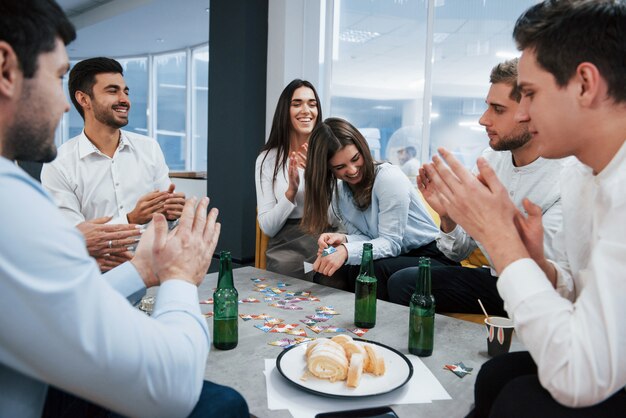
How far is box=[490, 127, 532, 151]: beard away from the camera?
2125 mm

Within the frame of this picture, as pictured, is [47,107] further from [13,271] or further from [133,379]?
[133,379]

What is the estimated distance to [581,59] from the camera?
98cm

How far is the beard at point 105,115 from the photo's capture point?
2.51 m

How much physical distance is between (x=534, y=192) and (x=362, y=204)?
0.89m

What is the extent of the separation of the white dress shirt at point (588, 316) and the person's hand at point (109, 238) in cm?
143

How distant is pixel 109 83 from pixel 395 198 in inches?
63.4

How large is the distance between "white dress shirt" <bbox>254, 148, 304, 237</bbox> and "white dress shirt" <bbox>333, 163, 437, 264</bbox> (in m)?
0.30

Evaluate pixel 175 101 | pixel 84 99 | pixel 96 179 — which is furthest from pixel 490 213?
pixel 175 101

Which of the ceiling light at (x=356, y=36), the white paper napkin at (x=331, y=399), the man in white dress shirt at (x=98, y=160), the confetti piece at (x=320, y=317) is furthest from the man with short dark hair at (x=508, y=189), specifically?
the ceiling light at (x=356, y=36)

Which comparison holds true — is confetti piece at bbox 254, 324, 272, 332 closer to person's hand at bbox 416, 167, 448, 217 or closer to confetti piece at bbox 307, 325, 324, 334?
confetti piece at bbox 307, 325, 324, 334

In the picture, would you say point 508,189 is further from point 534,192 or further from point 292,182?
point 292,182

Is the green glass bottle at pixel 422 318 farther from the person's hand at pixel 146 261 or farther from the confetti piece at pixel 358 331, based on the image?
the person's hand at pixel 146 261

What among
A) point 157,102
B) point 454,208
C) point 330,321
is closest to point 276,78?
point 330,321

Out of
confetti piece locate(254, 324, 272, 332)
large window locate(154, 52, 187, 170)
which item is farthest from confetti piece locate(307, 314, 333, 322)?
large window locate(154, 52, 187, 170)
